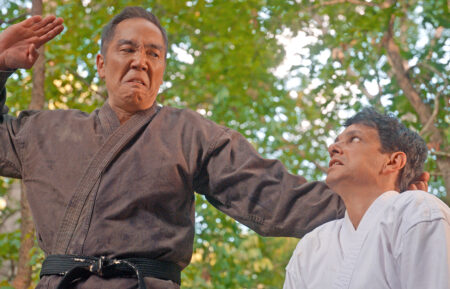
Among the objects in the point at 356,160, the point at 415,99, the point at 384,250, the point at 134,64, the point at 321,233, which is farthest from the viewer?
the point at 415,99

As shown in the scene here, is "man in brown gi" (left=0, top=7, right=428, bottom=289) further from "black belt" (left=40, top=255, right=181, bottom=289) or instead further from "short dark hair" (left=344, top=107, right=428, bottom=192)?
"short dark hair" (left=344, top=107, right=428, bottom=192)

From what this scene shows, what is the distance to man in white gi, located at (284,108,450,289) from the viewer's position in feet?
5.88

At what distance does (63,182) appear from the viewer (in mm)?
2293

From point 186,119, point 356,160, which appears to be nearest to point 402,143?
point 356,160

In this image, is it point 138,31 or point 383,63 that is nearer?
point 138,31

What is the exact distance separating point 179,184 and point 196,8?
4.40 metres

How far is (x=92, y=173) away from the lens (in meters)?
2.27

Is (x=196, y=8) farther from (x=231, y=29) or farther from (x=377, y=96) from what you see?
(x=377, y=96)

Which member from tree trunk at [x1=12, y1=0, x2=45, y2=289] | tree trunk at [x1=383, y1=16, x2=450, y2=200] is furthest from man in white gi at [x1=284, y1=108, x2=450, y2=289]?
tree trunk at [x1=383, y1=16, x2=450, y2=200]

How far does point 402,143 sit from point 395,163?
10 centimetres

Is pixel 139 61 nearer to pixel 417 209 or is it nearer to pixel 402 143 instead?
pixel 402 143

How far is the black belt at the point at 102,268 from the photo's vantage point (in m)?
2.10

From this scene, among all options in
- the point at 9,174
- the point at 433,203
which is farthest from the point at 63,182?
the point at 433,203

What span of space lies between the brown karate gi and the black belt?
26 mm
